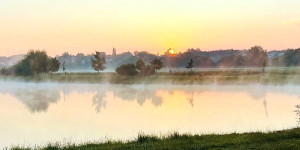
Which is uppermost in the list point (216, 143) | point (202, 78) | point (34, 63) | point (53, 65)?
point (34, 63)

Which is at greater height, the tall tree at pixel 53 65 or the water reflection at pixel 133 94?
the tall tree at pixel 53 65

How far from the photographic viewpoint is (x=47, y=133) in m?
18.3

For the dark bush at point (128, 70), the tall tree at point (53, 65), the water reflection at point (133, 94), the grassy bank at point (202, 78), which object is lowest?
the water reflection at point (133, 94)

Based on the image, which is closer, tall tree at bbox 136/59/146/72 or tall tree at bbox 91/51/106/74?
tall tree at bbox 136/59/146/72

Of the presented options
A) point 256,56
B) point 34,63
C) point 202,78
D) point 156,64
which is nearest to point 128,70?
point 156,64

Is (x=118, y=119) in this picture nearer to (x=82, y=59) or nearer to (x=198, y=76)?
(x=198, y=76)

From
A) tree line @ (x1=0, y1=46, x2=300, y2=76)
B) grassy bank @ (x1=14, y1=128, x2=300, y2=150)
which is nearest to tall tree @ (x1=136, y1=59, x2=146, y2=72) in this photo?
tree line @ (x1=0, y1=46, x2=300, y2=76)

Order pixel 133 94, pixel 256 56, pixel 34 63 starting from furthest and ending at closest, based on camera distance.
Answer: pixel 34 63, pixel 256 56, pixel 133 94

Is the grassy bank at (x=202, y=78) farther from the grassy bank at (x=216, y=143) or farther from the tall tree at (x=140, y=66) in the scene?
the grassy bank at (x=216, y=143)

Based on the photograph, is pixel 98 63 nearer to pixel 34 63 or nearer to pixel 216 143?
pixel 34 63

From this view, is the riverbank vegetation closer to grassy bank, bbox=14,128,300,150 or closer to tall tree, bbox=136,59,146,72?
tall tree, bbox=136,59,146,72

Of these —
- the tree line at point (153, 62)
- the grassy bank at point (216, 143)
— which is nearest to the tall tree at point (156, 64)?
the tree line at point (153, 62)

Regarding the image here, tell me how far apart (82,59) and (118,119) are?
97830mm

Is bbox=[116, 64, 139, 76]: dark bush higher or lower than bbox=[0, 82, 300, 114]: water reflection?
higher
